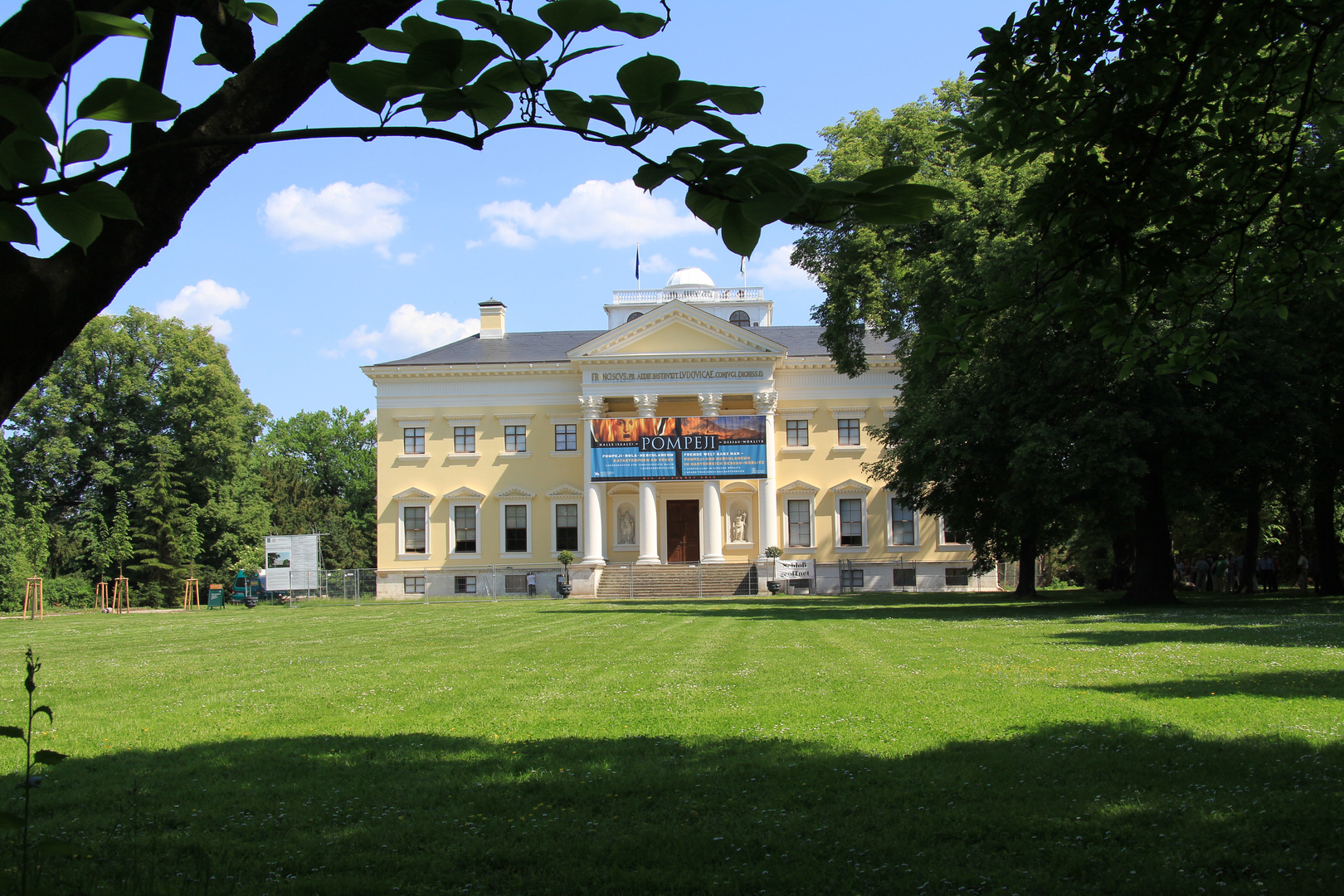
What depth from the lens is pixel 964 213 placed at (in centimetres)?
2609

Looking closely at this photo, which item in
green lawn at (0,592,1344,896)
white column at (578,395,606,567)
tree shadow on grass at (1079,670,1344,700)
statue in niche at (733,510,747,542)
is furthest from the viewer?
statue in niche at (733,510,747,542)

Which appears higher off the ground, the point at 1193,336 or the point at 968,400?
the point at 968,400

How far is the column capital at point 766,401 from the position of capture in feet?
160

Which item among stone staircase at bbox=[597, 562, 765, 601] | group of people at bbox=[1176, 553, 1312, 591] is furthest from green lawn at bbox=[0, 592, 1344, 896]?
stone staircase at bbox=[597, 562, 765, 601]

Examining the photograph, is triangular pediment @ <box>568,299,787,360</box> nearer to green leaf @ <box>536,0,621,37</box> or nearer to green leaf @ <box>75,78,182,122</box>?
green leaf @ <box>536,0,621,37</box>

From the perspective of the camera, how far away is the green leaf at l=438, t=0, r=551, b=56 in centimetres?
206

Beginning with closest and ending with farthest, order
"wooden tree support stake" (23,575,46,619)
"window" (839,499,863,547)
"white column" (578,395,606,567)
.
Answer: "wooden tree support stake" (23,575,46,619), "white column" (578,395,606,567), "window" (839,499,863,547)

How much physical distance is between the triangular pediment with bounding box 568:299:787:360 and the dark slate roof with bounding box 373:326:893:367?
3055 millimetres

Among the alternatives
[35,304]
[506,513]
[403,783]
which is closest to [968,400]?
[403,783]

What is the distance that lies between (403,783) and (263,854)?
154cm

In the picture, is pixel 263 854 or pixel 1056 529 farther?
pixel 1056 529

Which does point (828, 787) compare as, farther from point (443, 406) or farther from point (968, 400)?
point (443, 406)

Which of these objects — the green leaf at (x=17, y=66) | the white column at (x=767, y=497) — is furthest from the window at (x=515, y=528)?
the green leaf at (x=17, y=66)

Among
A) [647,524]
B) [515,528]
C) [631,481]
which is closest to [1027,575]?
[647,524]
